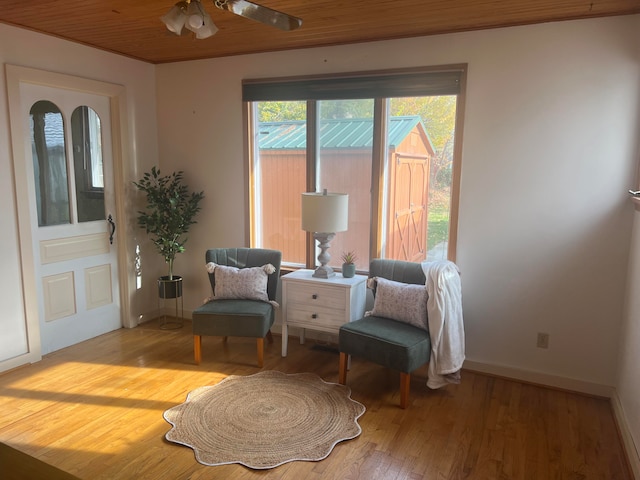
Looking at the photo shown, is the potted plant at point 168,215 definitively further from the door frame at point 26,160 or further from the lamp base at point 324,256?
the lamp base at point 324,256

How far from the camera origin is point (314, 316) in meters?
3.56

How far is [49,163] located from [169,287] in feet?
4.63

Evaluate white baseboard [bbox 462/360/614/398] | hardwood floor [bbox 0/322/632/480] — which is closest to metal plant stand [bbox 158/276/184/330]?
hardwood floor [bbox 0/322/632/480]

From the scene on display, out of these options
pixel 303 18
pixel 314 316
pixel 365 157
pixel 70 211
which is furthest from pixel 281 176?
pixel 70 211

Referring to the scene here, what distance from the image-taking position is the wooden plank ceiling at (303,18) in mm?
2736

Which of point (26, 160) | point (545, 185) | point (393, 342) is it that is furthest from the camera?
point (26, 160)

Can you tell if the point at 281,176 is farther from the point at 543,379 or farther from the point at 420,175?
the point at 543,379

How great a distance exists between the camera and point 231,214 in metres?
4.27

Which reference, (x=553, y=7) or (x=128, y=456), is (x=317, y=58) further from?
(x=128, y=456)

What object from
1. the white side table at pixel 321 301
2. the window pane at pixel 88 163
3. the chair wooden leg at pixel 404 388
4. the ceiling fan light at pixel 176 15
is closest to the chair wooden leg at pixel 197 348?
the white side table at pixel 321 301

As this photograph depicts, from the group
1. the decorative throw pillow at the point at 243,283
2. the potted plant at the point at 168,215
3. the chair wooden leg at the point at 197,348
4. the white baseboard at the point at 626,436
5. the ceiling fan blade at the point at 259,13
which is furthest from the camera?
the potted plant at the point at 168,215

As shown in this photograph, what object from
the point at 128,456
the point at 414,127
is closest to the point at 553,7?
the point at 414,127

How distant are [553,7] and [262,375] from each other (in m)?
3.03

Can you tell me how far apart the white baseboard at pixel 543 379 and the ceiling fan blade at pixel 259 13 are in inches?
104
